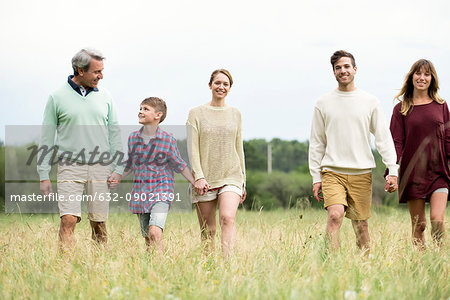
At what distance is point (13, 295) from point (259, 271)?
176 centimetres

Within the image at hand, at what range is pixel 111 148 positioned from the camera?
5.45 m

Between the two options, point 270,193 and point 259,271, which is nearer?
point 259,271

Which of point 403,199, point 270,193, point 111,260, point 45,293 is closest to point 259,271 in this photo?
point 111,260

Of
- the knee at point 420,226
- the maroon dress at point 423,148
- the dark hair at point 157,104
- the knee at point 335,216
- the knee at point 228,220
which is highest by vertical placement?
the dark hair at point 157,104

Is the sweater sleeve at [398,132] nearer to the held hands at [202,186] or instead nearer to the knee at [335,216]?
the knee at [335,216]

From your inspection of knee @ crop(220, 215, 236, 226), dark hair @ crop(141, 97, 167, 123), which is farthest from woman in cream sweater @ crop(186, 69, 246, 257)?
dark hair @ crop(141, 97, 167, 123)

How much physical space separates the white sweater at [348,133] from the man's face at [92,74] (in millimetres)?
2079

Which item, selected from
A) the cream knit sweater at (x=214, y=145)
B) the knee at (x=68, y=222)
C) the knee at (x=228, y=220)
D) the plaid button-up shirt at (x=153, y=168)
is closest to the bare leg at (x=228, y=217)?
the knee at (x=228, y=220)

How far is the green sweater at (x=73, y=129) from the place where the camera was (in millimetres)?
5254

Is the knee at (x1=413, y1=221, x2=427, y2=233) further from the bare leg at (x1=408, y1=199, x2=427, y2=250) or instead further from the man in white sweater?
the man in white sweater

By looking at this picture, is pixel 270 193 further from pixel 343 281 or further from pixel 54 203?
pixel 343 281

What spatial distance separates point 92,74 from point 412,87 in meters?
3.25

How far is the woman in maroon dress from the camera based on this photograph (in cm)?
567

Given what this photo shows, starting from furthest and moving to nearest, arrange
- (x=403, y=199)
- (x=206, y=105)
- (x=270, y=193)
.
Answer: (x=270, y=193)
(x=403, y=199)
(x=206, y=105)
